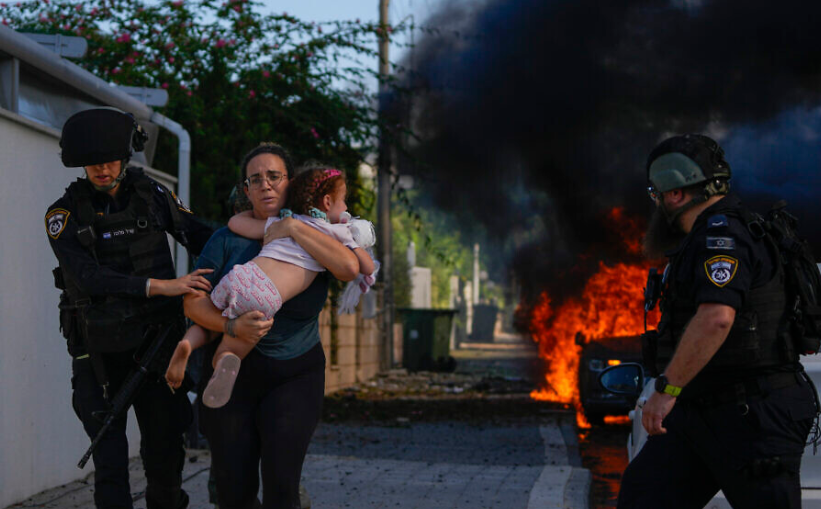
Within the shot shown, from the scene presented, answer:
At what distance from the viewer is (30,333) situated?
19.8ft

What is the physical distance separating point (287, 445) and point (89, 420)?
1.00 metres

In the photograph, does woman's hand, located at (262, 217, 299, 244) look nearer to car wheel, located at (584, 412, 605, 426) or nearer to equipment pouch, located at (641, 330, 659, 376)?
equipment pouch, located at (641, 330, 659, 376)

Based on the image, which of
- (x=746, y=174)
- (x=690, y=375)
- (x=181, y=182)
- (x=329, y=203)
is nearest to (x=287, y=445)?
(x=329, y=203)

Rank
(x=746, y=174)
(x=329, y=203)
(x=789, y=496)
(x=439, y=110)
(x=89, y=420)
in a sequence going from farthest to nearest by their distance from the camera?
(x=439, y=110) < (x=746, y=174) < (x=89, y=420) < (x=329, y=203) < (x=789, y=496)

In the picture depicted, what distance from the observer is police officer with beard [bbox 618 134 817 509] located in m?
3.10

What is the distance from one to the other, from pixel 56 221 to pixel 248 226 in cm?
87

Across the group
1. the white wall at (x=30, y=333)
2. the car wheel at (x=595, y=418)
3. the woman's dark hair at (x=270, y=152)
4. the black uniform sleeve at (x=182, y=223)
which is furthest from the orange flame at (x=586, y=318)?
the woman's dark hair at (x=270, y=152)

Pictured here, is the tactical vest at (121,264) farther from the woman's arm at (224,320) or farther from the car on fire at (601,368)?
the car on fire at (601,368)

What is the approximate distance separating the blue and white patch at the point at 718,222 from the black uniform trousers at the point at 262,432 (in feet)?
4.94

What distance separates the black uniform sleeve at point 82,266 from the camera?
394 centimetres

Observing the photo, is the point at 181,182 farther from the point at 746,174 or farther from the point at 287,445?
the point at 746,174

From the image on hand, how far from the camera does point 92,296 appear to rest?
4.07 meters

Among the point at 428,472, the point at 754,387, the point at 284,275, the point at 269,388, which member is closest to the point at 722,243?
the point at 754,387

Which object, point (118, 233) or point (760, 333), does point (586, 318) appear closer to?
point (118, 233)
